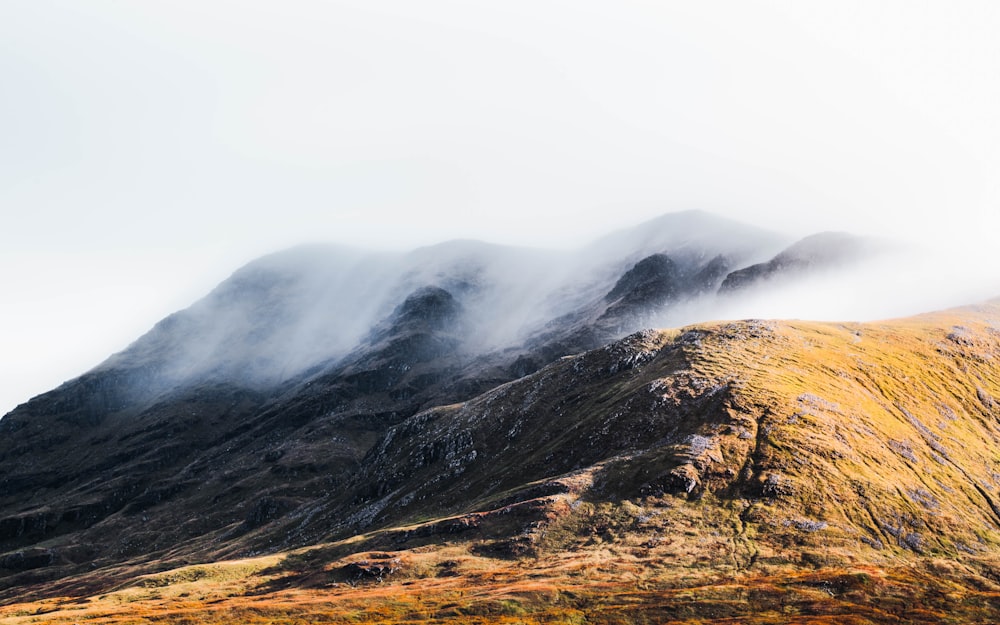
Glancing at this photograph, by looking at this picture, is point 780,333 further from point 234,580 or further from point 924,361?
point 234,580

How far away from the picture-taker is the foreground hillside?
97250mm

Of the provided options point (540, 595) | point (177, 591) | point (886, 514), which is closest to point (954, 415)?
point (886, 514)

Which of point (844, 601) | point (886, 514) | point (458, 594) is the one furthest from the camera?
point (886, 514)

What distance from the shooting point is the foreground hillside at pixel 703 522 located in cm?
9725

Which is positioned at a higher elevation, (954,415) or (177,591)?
(177,591)

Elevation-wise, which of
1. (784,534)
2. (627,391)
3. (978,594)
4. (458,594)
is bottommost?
(978,594)

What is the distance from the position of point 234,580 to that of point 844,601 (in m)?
126

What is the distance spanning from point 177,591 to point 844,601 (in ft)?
439

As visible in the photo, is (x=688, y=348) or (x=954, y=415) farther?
(x=688, y=348)

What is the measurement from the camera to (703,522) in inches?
4769

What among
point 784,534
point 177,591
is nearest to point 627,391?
point 784,534

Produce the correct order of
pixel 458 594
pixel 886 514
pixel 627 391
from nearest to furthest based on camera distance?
pixel 458 594 → pixel 886 514 → pixel 627 391

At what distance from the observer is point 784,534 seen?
4427 inches

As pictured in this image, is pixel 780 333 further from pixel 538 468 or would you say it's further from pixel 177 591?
pixel 177 591
